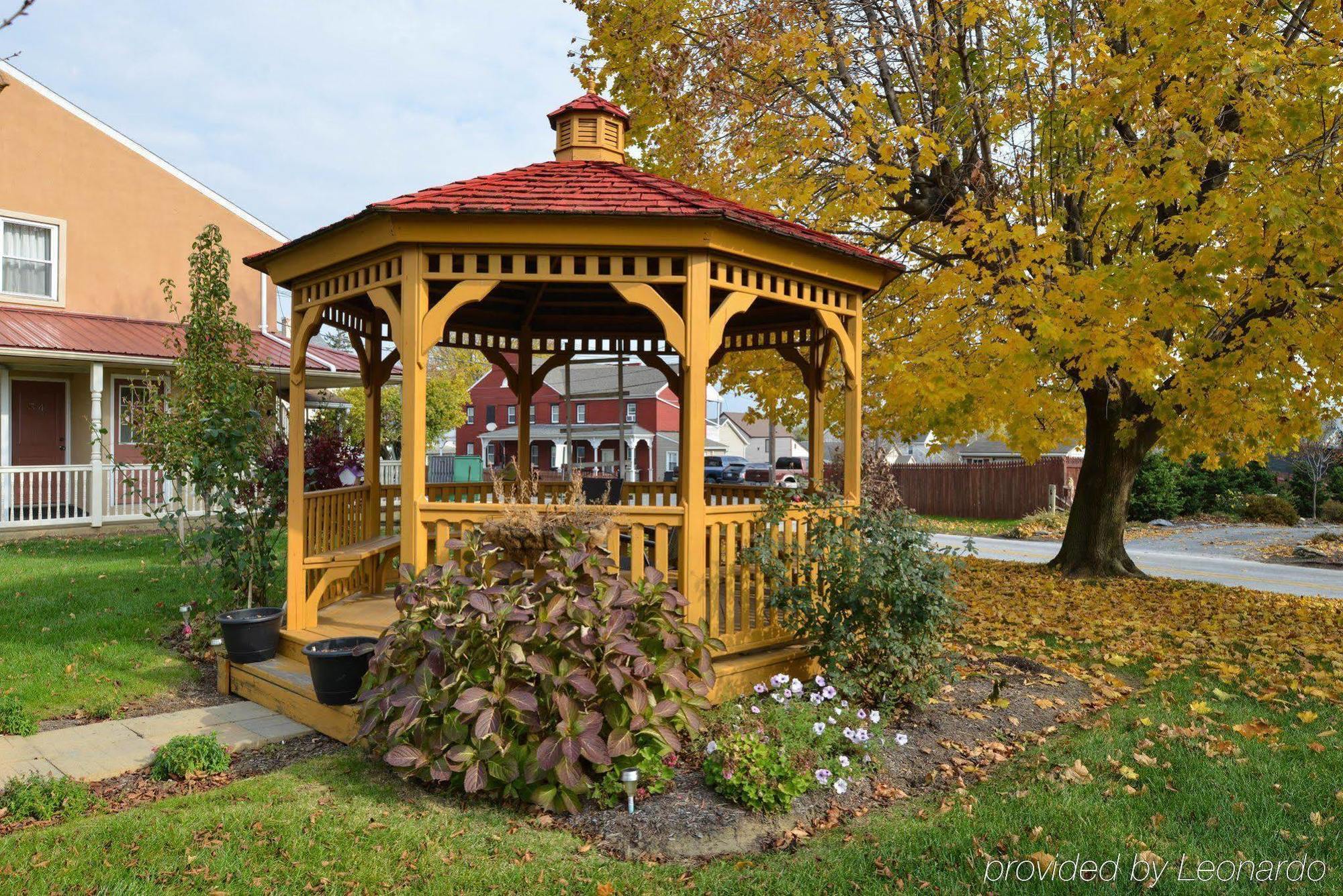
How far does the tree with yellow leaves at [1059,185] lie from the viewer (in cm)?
743

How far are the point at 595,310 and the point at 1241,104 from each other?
251 inches

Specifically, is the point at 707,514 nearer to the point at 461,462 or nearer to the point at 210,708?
the point at 210,708

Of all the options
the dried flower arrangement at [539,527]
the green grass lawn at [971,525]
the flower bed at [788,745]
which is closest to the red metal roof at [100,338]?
the dried flower arrangement at [539,527]

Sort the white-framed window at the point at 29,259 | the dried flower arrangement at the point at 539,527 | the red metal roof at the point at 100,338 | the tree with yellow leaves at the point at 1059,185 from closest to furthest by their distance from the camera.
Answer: the dried flower arrangement at the point at 539,527, the tree with yellow leaves at the point at 1059,185, the red metal roof at the point at 100,338, the white-framed window at the point at 29,259

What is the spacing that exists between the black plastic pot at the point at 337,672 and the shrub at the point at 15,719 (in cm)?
182

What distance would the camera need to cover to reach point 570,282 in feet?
20.4

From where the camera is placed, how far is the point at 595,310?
9484 millimetres

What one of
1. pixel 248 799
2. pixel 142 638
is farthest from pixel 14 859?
pixel 142 638

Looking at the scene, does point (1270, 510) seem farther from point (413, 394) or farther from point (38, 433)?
point (38, 433)

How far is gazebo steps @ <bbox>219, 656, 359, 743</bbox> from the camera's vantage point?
5.25 metres

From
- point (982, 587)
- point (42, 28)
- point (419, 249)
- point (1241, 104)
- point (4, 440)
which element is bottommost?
point (982, 587)

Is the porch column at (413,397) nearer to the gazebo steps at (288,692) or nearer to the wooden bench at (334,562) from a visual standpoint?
the wooden bench at (334,562)

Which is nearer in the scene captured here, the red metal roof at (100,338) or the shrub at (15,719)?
the shrub at (15,719)

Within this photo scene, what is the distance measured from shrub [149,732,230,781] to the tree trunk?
10739mm
